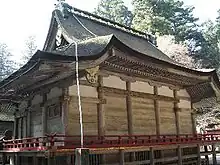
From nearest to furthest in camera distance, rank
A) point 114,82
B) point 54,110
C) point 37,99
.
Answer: point 54,110 < point 114,82 < point 37,99

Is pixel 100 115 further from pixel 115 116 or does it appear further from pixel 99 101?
pixel 115 116

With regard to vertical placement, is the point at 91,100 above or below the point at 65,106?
above

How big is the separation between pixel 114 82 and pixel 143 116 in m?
2.32

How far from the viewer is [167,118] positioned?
14.3 meters

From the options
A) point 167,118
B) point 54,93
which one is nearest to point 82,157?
point 54,93

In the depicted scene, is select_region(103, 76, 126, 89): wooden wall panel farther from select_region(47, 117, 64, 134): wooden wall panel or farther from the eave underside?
select_region(47, 117, 64, 134): wooden wall panel

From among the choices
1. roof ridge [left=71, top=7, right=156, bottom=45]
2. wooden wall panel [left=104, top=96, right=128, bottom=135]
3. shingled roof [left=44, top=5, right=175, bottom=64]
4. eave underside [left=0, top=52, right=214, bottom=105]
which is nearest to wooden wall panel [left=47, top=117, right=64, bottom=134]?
eave underside [left=0, top=52, right=214, bottom=105]

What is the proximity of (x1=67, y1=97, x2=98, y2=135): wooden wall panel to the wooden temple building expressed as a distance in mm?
38

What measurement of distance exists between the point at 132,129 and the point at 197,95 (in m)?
6.80

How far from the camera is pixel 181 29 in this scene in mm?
44188

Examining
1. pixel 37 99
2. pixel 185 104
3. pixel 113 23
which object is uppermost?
pixel 113 23

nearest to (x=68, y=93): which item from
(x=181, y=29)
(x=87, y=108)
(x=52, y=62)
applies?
(x=87, y=108)

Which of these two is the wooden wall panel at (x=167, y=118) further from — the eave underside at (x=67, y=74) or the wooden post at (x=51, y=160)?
the wooden post at (x=51, y=160)

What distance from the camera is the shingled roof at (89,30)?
Result: 43.1 feet
